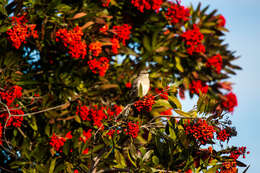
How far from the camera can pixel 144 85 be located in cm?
325

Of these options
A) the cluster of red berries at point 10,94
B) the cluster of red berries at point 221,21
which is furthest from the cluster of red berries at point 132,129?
the cluster of red berries at point 221,21

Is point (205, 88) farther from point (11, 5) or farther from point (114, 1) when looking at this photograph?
point (11, 5)

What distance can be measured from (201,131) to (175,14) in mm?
3566

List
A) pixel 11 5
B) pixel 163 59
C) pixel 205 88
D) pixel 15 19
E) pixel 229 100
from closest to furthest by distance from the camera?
pixel 15 19, pixel 11 5, pixel 163 59, pixel 205 88, pixel 229 100

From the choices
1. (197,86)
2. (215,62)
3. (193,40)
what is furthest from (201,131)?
(215,62)

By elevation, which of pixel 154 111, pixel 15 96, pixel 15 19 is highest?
pixel 15 19

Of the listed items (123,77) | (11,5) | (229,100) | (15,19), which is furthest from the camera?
(229,100)

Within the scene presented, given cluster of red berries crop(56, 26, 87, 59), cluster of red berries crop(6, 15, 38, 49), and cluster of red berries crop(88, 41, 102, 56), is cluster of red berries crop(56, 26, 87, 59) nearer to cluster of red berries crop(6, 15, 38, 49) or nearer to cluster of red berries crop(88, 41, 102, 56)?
cluster of red berries crop(88, 41, 102, 56)

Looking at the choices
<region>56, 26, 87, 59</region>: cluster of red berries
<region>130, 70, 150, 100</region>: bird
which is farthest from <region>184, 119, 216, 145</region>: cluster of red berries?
<region>56, 26, 87, 59</region>: cluster of red berries

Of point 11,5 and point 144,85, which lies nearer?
point 144,85

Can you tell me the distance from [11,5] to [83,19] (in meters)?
1.06

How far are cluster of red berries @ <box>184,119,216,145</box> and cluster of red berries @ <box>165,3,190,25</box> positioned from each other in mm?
3441

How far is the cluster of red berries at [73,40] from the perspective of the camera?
4301 millimetres

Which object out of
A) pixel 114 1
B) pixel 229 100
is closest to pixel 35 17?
pixel 114 1
